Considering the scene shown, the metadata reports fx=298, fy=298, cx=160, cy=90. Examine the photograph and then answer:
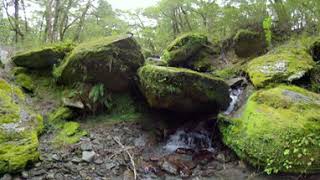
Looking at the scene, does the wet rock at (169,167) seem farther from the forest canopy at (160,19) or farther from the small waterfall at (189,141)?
the forest canopy at (160,19)

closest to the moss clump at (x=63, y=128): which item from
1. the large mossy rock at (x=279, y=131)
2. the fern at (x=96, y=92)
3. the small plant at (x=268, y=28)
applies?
the fern at (x=96, y=92)

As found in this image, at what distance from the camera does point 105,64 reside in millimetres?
7750

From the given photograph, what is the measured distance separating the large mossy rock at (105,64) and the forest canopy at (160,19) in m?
4.57

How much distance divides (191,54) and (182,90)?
15.2 feet

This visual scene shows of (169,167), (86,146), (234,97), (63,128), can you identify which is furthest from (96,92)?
(234,97)

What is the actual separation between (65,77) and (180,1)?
8.72 m

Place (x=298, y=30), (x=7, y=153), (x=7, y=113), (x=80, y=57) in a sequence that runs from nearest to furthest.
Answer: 1. (x=7, y=153)
2. (x=7, y=113)
3. (x=80, y=57)
4. (x=298, y=30)

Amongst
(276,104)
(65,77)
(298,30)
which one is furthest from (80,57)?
(298,30)

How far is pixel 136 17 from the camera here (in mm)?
21000

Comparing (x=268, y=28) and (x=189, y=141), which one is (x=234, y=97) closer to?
(x=189, y=141)

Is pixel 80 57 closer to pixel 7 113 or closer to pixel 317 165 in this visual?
pixel 7 113

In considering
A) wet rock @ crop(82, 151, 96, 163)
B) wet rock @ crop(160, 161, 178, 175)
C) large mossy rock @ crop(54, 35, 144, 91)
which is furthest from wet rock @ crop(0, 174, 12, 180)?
large mossy rock @ crop(54, 35, 144, 91)

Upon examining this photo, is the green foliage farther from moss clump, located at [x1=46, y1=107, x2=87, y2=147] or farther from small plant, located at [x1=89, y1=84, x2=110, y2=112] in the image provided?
moss clump, located at [x1=46, y1=107, x2=87, y2=147]

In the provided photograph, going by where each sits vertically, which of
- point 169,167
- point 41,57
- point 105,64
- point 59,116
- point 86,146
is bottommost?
point 169,167
